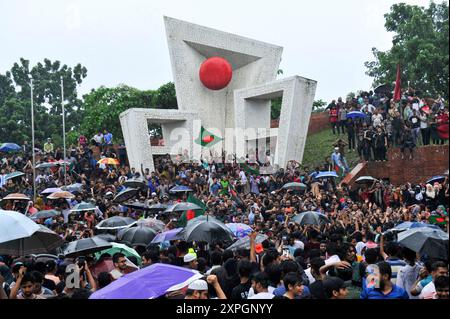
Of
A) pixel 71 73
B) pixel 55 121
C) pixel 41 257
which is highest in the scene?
pixel 71 73

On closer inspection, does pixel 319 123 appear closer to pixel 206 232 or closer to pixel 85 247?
pixel 206 232

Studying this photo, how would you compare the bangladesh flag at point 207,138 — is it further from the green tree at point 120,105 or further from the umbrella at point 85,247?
the umbrella at point 85,247

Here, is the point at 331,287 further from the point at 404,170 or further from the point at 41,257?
the point at 404,170

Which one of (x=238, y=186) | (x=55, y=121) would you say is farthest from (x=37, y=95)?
(x=238, y=186)

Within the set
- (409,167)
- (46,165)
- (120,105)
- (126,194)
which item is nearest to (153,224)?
(126,194)

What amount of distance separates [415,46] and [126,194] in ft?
54.2

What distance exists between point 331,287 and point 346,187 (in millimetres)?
13868

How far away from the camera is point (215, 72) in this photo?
25828mm

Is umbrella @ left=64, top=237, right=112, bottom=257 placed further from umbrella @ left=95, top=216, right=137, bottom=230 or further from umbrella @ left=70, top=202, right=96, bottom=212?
umbrella @ left=70, top=202, right=96, bottom=212

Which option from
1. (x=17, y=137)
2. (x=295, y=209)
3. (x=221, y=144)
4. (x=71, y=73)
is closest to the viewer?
(x=295, y=209)

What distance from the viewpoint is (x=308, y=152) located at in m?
26.8

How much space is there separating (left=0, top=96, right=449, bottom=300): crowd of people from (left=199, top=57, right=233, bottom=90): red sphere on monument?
3671 millimetres

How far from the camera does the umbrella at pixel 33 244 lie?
345 inches

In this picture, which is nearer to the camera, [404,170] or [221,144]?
[404,170]
